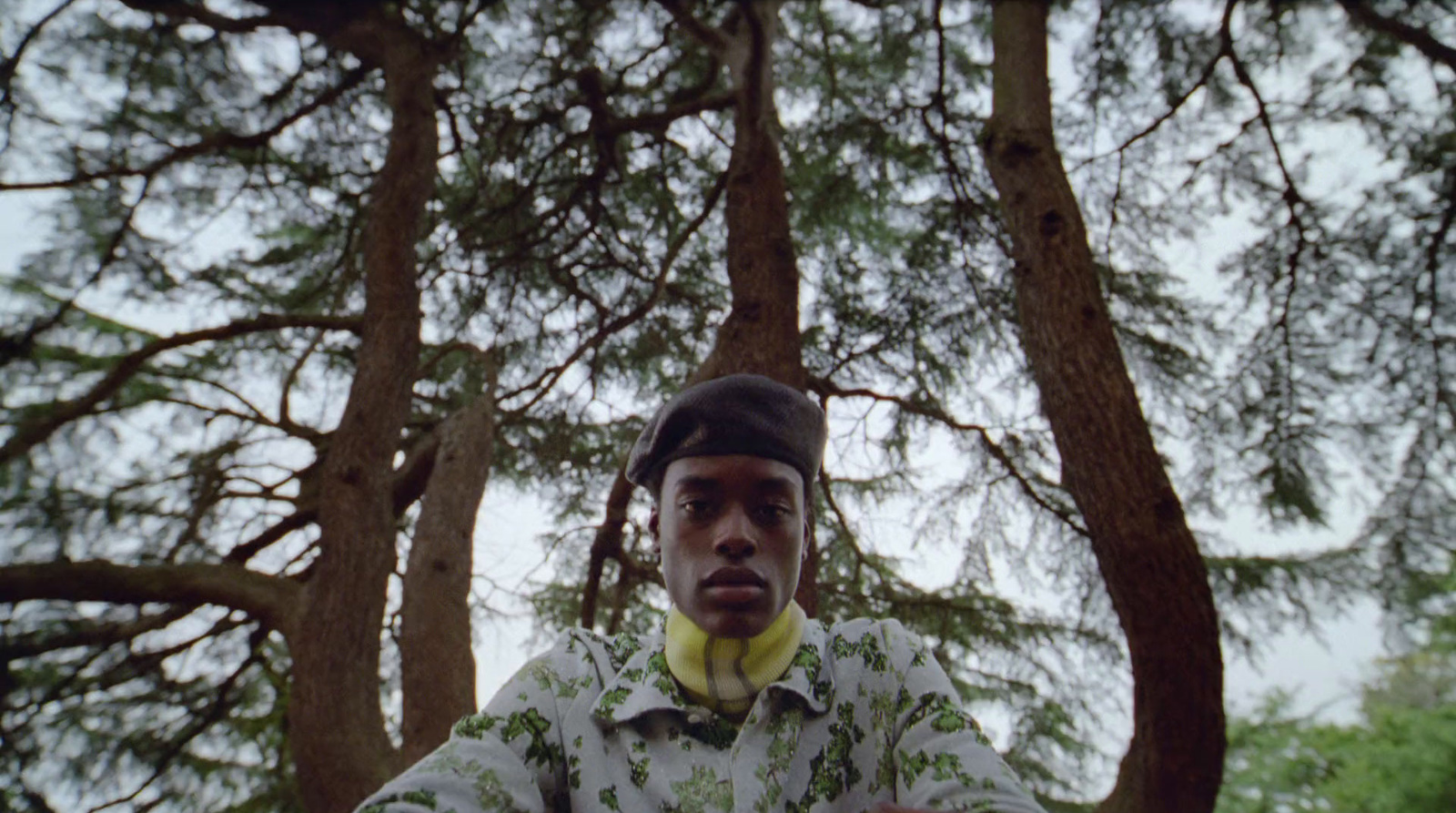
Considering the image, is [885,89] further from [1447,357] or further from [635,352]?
[1447,357]

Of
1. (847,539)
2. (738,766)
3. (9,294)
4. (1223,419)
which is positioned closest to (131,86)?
(9,294)

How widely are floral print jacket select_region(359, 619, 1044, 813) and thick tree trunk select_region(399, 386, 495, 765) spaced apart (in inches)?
58.9

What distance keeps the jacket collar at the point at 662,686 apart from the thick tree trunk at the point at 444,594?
150 cm

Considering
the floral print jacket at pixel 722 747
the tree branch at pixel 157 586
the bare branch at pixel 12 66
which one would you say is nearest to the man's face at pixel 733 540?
the floral print jacket at pixel 722 747

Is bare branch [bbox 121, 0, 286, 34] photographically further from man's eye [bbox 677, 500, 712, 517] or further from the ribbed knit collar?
the ribbed knit collar

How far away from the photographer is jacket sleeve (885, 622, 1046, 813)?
3.24ft

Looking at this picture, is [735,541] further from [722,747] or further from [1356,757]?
[1356,757]

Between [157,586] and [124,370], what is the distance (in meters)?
0.83

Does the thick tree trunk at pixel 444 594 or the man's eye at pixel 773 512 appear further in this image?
the thick tree trunk at pixel 444 594

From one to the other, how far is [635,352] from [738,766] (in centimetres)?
394

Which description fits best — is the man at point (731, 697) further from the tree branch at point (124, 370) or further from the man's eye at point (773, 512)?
the tree branch at point (124, 370)

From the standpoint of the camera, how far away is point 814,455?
1342 mm

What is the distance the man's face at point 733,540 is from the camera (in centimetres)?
118

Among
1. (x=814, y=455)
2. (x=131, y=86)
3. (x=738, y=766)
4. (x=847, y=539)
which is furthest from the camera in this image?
A: (x=847, y=539)
